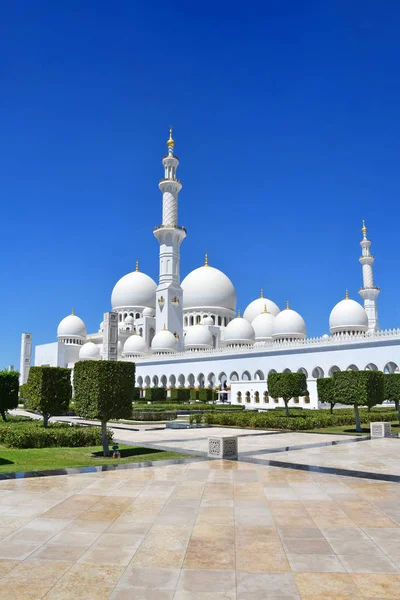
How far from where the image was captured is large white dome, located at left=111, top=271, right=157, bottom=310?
76.4m

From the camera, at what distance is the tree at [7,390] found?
25969 mm

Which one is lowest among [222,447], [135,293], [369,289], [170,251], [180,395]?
[222,447]

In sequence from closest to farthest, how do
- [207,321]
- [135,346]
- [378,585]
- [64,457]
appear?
[378,585]
[64,457]
[135,346]
[207,321]

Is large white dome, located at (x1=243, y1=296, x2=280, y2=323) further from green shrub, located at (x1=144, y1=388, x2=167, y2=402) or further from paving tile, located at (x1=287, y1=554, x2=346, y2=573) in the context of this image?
paving tile, located at (x1=287, y1=554, x2=346, y2=573)

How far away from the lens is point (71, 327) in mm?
81812

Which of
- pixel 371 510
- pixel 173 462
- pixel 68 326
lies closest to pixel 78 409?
pixel 173 462

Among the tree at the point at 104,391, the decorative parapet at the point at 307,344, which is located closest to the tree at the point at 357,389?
the tree at the point at 104,391

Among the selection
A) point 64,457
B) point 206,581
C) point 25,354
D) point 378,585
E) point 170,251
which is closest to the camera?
point 378,585

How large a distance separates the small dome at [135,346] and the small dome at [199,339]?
695 cm

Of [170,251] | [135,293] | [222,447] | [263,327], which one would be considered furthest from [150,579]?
[135,293]

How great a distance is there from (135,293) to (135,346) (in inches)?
450

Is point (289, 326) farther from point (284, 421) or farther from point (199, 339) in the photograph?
point (284, 421)

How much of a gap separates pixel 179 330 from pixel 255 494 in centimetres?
5619

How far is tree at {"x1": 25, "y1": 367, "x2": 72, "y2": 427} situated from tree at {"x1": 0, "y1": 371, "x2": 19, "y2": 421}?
4.92 metres
